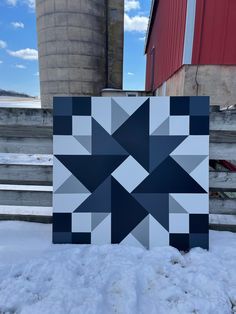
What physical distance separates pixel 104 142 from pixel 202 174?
2.45 ft

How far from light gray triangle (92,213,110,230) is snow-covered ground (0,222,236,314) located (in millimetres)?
172

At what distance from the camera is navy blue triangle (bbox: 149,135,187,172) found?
Result: 1.93 metres

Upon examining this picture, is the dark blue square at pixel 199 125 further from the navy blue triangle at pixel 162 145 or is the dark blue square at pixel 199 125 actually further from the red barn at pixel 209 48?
the red barn at pixel 209 48

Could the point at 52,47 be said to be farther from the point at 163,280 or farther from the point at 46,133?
the point at 163,280

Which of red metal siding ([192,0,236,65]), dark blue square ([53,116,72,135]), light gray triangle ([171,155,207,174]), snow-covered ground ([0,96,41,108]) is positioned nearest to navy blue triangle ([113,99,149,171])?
light gray triangle ([171,155,207,174])

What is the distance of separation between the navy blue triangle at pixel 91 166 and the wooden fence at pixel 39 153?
0.92 feet

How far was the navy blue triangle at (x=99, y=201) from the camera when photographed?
1.95 meters

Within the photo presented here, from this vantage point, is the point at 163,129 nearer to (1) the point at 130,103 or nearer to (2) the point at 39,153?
(1) the point at 130,103

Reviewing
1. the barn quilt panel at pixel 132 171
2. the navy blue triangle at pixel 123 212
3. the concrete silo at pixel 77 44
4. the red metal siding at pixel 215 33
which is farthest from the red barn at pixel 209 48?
the concrete silo at pixel 77 44

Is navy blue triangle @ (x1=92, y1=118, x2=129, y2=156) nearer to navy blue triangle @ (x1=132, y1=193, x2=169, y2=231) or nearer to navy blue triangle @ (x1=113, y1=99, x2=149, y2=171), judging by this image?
navy blue triangle @ (x1=113, y1=99, x2=149, y2=171)

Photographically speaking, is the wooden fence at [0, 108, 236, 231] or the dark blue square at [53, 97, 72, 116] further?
the wooden fence at [0, 108, 236, 231]

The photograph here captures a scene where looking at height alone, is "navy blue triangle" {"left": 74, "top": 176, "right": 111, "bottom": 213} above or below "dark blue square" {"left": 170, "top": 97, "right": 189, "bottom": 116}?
below

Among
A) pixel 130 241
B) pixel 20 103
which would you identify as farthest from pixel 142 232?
pixel 20 103

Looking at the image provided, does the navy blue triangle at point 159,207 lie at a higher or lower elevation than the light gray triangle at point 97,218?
higher
